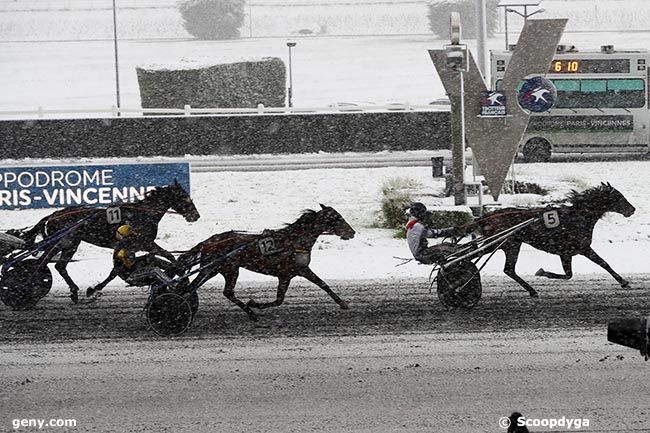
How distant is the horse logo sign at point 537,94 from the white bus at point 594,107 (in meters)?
7.69

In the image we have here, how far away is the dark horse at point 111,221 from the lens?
11.8 metres

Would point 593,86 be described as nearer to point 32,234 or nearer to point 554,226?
point 554,226

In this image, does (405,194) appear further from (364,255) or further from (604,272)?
(604,272)

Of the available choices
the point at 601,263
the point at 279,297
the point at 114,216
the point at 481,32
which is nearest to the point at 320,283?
the point at 279,297

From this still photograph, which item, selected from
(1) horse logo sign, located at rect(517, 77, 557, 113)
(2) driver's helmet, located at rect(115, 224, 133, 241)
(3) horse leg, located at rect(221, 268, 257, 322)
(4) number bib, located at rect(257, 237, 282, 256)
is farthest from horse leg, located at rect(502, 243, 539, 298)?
(1) horse logo sign, located at rect(517, 77, 557, 113)

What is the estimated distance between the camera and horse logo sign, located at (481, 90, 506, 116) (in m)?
16.7

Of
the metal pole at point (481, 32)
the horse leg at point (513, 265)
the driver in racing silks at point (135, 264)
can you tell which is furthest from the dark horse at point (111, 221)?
the metal pole at point (481, 32)

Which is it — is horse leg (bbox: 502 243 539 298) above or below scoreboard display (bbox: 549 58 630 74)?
below

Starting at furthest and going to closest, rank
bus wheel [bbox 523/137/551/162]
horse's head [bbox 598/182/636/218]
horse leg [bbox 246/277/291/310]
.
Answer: bus wheel [bbox 523/137/551/162] → horse's head [bbox 598/182/636/218] → horse leg [bbox 246/277/291/310]

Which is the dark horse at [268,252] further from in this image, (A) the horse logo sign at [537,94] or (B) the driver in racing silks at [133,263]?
(A) the horse logo sign at [537,94]

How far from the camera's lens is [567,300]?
11508 mm

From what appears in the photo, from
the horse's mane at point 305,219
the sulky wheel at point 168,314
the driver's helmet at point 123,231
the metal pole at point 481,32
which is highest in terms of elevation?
the metal pole at point 481,32

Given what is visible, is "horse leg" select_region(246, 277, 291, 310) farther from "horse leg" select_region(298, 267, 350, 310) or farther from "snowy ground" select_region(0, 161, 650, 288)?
"snowy ground" select_region(0, 161, 650, 288)

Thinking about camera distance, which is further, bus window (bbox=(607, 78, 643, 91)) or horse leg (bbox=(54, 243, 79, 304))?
bus window (bbox=(607, 78, 643, 91))
